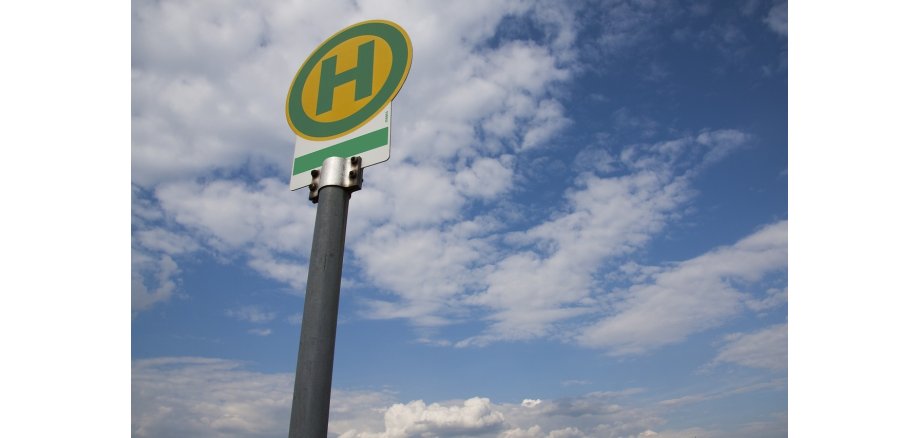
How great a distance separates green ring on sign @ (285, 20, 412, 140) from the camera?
255 centimetres

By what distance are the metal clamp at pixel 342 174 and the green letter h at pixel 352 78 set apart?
46 cm

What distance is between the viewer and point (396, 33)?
2.79m

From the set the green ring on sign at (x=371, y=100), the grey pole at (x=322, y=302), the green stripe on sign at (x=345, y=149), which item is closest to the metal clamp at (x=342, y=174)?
the grey pole at (x=322, y=302)

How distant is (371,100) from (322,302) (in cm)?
105

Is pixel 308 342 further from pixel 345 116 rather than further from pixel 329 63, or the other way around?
pixel 329 63

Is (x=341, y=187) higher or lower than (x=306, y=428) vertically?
higher

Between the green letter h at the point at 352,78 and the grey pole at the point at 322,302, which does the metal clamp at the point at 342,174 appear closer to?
the grey pole at the point at 322,302

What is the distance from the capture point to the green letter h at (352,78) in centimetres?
267

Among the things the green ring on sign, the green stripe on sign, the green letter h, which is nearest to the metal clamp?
the green stripe on sign

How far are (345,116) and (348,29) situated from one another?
0.63 metres

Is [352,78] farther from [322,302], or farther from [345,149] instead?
[322,302]

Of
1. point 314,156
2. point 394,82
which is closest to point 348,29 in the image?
point 394,82

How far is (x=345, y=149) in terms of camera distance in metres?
2.51

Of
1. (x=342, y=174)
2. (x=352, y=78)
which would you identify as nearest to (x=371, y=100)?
(x=352, y=78)
